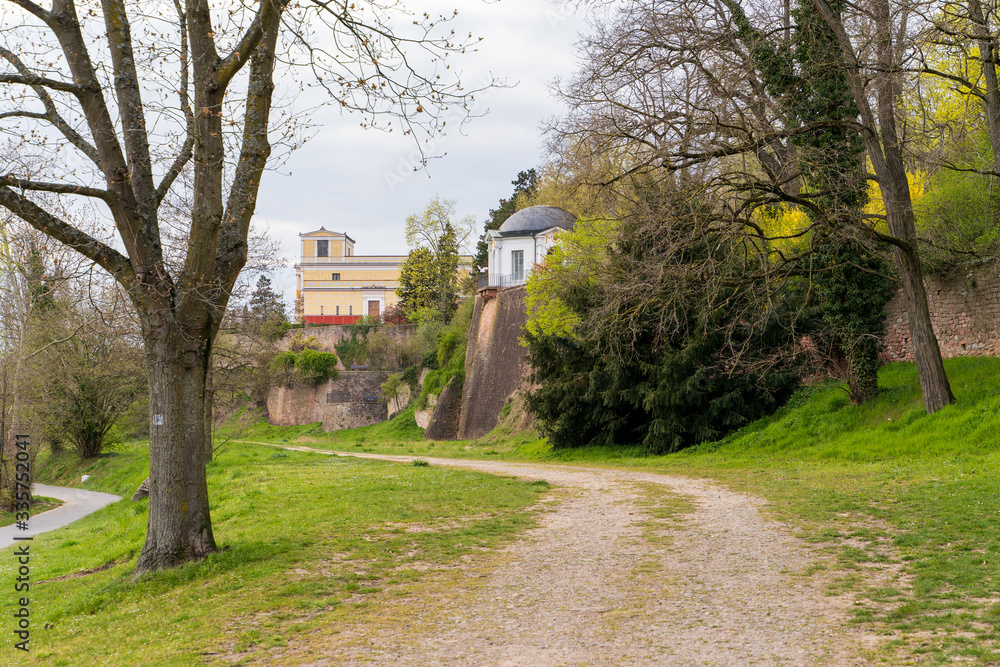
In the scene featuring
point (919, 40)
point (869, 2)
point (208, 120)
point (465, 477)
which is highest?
point (869, 2)

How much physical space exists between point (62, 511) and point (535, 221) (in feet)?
99.0

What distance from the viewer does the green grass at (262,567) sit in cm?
602

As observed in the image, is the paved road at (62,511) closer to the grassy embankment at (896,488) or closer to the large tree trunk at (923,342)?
the grassy embankment at (896,488)

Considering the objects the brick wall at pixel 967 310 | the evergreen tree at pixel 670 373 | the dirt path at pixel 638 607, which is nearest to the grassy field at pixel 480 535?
the dirt path at pixel 638 607

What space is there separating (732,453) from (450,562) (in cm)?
1210

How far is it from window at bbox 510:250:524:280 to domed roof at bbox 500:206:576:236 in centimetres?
112

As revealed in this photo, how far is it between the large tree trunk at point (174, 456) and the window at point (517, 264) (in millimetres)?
36718

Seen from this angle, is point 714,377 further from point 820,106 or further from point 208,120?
point 208,120

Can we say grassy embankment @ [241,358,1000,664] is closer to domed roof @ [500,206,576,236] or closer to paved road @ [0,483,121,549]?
paved road @ [0,483,121,549]

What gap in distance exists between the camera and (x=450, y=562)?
25.7 feet

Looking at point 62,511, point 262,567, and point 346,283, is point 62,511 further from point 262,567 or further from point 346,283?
point 346,283

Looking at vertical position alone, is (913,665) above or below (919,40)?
below

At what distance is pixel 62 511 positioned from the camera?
21.3m

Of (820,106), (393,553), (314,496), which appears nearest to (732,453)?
(820,106)
